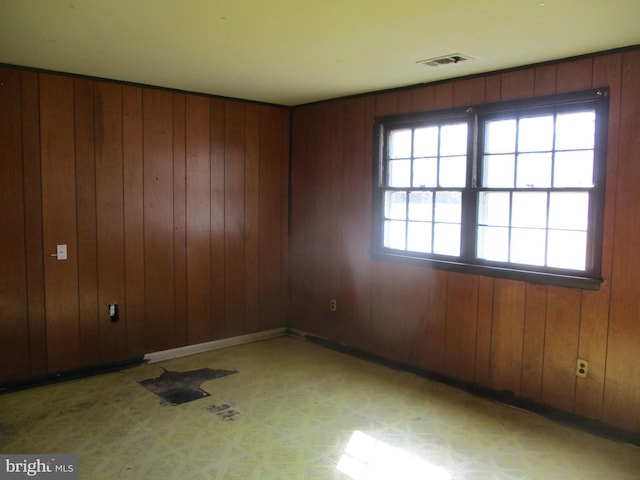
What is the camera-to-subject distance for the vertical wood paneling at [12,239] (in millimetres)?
3832

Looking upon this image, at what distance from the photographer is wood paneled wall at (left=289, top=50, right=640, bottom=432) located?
324 centimetres

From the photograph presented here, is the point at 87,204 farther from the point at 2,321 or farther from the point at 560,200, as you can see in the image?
the point at 560,200

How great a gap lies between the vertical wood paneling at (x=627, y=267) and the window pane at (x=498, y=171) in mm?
701

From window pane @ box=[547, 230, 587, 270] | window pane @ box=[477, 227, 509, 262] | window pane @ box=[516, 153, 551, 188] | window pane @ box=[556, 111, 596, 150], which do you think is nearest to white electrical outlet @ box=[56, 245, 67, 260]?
window pane @ box=[477, 227, 509, 262]

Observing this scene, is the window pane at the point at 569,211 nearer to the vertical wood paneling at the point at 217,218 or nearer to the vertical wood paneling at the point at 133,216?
the vertical wood paneling at the point at 217,218

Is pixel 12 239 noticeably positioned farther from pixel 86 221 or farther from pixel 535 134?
pixel 535 134

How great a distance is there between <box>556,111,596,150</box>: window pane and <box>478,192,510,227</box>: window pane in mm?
541

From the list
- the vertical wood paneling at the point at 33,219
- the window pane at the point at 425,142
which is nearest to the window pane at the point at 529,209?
the window pane at the point at 425,142

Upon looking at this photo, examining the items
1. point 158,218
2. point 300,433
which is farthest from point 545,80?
point 158,218

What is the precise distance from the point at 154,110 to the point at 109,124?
0.43 m

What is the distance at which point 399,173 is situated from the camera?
4578mm

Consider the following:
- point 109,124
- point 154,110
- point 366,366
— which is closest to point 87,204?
point 109,124

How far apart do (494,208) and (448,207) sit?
0.40 metres

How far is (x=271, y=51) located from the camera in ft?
11.1
